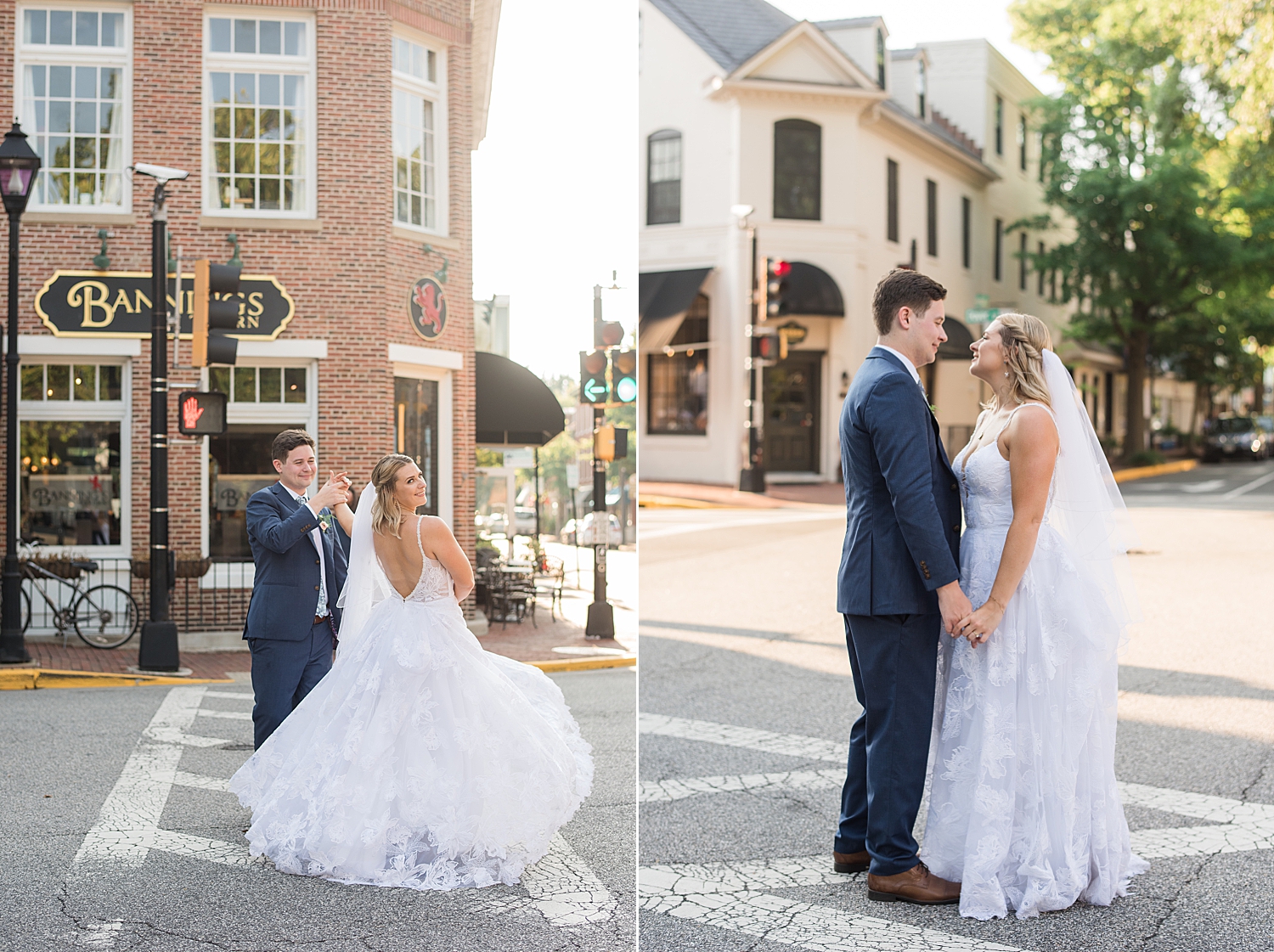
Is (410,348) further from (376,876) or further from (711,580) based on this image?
(711,580)

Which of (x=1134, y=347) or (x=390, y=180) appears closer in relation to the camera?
(x=390, y=180)

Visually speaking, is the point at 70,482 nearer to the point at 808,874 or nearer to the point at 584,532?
the point at 584,532

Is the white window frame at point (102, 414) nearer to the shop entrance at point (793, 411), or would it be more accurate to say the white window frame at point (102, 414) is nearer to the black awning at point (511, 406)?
the black awning at point (511, 406)

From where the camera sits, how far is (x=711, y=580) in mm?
13117

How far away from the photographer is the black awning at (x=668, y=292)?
2364 cm

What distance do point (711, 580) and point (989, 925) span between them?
30.5 ft

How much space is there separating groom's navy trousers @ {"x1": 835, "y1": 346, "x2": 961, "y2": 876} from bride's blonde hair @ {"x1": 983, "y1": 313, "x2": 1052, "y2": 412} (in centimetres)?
35

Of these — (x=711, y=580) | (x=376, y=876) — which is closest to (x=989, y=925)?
(x=376, y=876)

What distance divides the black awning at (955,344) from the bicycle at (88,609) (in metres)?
2.98

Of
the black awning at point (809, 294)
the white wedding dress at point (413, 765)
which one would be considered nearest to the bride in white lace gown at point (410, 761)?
the white wedding dress at point (413, 765)

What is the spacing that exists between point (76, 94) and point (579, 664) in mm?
2134

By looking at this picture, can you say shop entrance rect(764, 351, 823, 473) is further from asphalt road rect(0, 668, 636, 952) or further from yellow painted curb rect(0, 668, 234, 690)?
yellow painted curb rect(0, 668, 234, 690)

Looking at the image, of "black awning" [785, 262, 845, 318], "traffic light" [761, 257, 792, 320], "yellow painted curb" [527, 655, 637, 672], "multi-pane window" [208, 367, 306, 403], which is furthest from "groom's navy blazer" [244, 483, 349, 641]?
"black awning" [785, 262, 845, 318]

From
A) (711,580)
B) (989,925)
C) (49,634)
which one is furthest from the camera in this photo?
(711,580)
